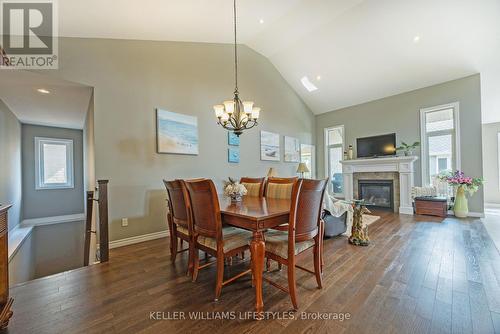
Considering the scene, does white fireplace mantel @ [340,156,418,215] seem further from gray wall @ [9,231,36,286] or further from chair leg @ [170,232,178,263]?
gray wall @ [9,231,36,286]

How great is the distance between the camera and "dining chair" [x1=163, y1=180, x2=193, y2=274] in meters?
2.13

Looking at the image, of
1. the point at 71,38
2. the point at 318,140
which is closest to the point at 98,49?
the point at 71,38

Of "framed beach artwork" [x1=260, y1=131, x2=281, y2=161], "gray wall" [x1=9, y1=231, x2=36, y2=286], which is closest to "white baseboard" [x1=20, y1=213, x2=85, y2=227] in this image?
"gray wall" [x1=9, y1=231, x2=36, y2=286]

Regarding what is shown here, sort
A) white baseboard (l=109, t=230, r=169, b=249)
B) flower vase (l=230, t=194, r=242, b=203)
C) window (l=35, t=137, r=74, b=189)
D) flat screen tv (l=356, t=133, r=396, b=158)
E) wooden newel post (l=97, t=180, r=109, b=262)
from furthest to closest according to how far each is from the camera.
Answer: flat screen tv (l=356, t=133, r=396, b=158)
window (l=35, t=137, r=74, b=189)
white baseboard (l=109, t=230, r=169, b=249)
wooden newel post (l=97, t=180, r=109, b=262)
flower vase (l=230, t=194, r=242, b=203)

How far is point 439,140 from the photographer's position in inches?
198

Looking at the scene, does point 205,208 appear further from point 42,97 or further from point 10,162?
point 10,162

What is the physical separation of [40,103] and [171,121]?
2514mm

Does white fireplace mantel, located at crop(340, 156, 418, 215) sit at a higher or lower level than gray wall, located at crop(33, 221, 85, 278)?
higher

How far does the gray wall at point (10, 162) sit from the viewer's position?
12.6ft

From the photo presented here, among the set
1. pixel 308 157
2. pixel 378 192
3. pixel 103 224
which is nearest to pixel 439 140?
pixel 378 192

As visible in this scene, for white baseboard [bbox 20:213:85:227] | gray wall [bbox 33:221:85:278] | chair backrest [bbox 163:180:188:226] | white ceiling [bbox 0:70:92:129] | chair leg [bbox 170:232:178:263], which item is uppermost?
white ceiling [bbox 0:70:92:129]

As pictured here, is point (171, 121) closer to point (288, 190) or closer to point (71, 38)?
point (71, 38)

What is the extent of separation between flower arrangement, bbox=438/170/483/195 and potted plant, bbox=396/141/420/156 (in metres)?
0.95

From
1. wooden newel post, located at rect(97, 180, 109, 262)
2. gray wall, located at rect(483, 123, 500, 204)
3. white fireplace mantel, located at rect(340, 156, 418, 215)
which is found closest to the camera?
wooden newel post, located at rect(97, 180, 109, 262)
